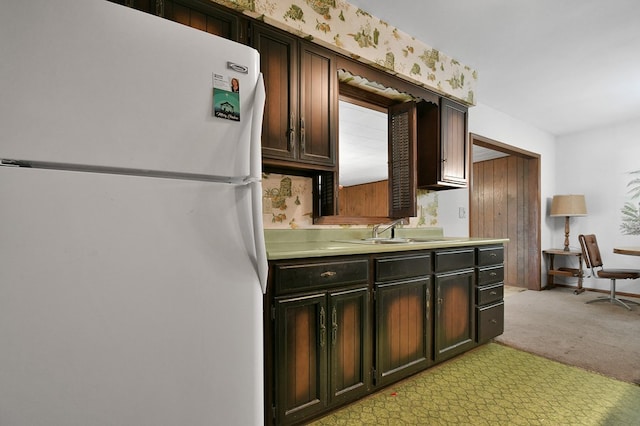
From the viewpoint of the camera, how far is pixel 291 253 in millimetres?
1496

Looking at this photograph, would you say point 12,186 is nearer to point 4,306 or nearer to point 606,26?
point 4,306

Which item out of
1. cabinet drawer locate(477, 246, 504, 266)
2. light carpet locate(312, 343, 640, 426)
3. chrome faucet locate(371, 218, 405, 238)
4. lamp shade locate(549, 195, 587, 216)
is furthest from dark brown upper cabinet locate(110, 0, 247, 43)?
lamp shade locate(549, 195, 587, 216)

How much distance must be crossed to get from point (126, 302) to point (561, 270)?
572cm

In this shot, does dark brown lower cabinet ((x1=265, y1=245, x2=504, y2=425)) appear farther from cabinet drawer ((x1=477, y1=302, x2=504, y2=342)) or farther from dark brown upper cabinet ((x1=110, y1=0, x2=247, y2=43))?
dark brown upper cabinet ((x1=110, y1=0, x2=247, y2=43))

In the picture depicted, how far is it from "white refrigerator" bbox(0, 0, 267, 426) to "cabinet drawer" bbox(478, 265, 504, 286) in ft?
6.69

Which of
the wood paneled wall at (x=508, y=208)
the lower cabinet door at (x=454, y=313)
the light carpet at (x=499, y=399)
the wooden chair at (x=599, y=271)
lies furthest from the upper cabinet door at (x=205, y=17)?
the wooden chair at (x=599, y=271)

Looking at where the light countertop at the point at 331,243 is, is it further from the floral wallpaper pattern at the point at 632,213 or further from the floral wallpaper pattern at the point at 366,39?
the floral wallpaper pattern at the point at 632,213

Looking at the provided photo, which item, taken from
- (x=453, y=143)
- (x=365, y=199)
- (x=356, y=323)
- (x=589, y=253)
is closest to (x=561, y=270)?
(x=589, y=253)

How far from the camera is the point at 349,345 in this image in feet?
5.62

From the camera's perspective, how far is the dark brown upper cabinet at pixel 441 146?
2.76m

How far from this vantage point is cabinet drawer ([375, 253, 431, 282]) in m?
1.85

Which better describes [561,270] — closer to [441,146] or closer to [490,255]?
[490,255]

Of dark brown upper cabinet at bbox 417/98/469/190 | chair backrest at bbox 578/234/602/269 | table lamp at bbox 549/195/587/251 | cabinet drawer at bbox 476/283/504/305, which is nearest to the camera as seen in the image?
cabinet drawer at bbox 476/283/504/305

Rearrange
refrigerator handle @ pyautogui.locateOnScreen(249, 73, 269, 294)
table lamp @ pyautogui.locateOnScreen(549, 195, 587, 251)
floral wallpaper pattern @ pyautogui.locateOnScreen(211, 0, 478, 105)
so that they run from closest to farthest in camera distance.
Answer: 1. refrigerator handle @ pyautogui.locateOnScreen(249, 73, 269, 294)
2. floral wallpaper pattern @ pyautogui.locateOnScreen(211, 0, 478, 105)
3. table lamp @ pyautogui.locateOnScreen(549, 195, 587, 251)
